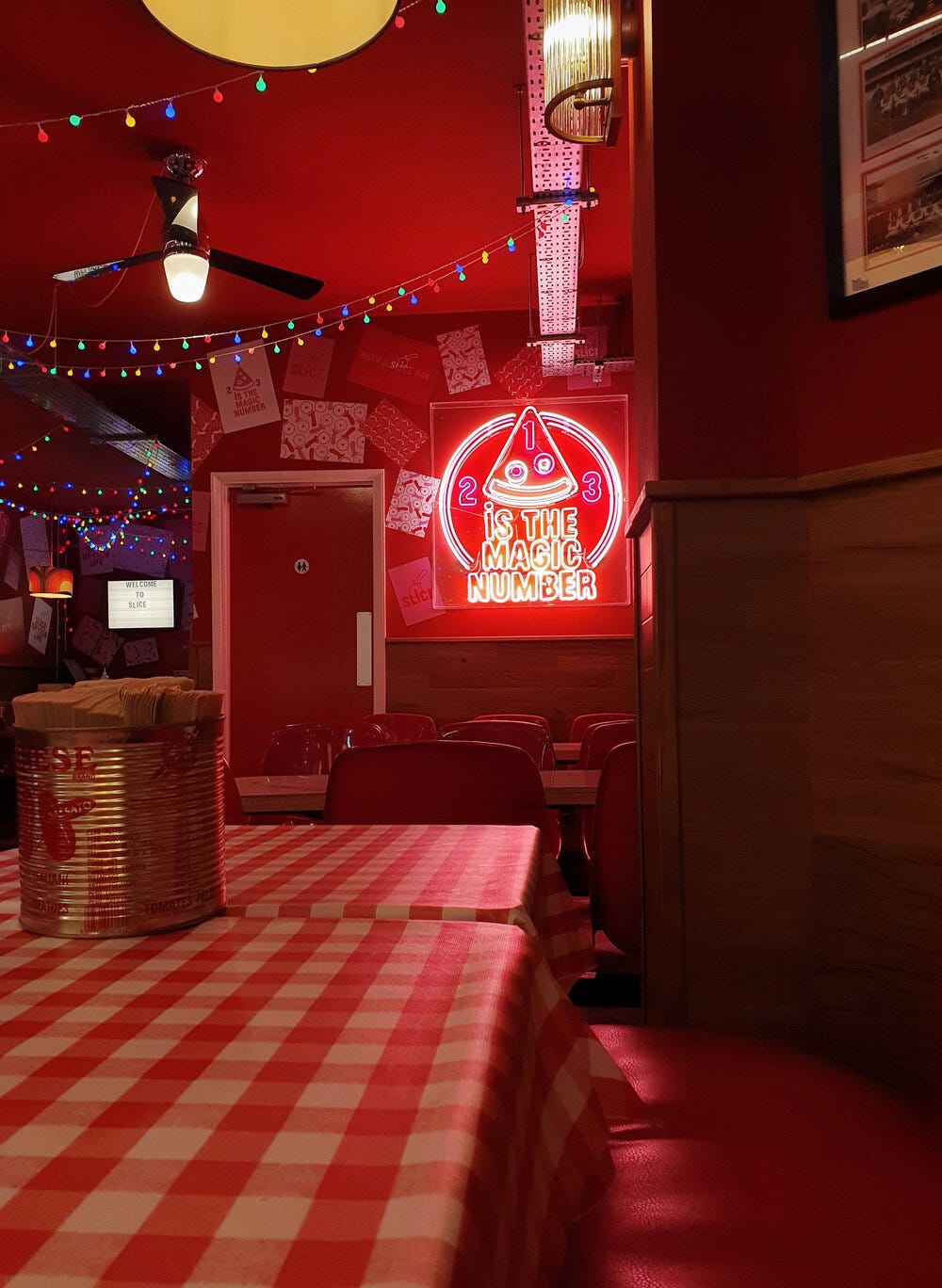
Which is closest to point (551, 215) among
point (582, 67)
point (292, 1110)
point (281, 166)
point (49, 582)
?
point (281, 166)

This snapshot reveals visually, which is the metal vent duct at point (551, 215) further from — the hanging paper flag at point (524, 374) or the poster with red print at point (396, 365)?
the poster with red print at point (396, 365)

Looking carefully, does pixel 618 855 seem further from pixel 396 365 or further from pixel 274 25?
pixel 396 365

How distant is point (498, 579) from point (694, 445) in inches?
166

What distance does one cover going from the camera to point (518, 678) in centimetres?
600

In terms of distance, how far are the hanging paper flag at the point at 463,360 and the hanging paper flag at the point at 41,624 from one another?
801cm

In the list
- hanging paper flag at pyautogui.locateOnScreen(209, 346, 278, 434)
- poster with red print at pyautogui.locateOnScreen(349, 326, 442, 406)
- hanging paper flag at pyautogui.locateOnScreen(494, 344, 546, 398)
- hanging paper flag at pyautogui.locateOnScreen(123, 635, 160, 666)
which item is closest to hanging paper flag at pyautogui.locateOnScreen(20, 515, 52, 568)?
hanging paper flag at pyautogui.locateOnScreen(123, 635, 160, 666)

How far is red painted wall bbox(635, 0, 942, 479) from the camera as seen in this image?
184 cm

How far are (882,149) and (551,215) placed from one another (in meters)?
2.59

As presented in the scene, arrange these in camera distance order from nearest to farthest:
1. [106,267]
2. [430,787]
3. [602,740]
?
[430,787], [602,740], [106,267]

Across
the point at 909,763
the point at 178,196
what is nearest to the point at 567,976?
the point at 909,763

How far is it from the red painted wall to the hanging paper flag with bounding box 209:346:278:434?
468cm

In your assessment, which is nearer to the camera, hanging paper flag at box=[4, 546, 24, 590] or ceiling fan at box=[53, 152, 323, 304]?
ceiling fan at box=[53, 152, 323, 304]

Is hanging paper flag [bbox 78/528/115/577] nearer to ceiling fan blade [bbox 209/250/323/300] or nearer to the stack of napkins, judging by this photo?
ceiling fan blade [bbox 209/250/323/300]

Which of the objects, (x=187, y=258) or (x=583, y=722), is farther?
(x=583, y=722)
